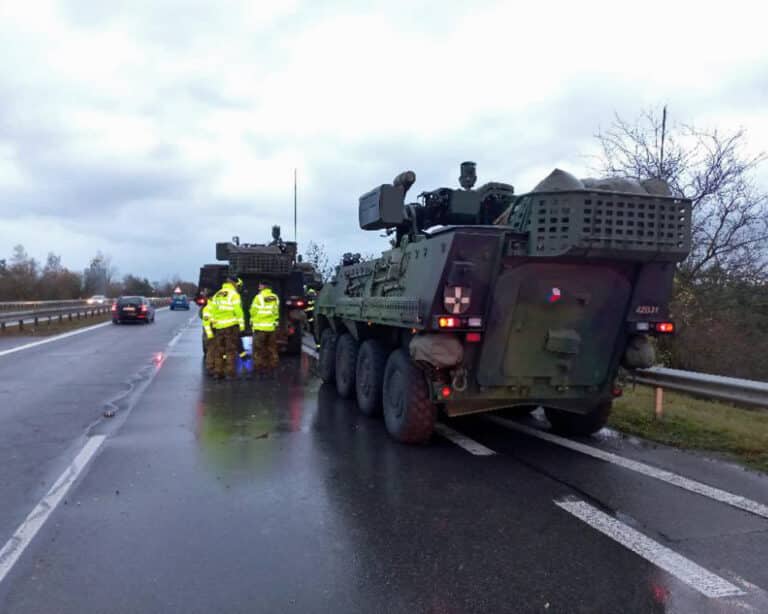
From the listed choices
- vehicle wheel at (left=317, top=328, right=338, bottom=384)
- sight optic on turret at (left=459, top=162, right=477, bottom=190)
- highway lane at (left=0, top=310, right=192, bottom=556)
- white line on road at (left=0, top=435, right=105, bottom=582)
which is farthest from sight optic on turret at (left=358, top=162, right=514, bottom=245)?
highway lane at (left=0, top=310, right=192, bottom=556)

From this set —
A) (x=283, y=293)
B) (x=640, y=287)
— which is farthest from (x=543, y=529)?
(x=283, y=293)

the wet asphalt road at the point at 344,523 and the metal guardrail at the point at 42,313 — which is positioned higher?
the metal guardrail at the point at 42,313

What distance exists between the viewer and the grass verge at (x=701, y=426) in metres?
6.22

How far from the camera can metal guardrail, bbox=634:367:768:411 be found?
6301 millimetres

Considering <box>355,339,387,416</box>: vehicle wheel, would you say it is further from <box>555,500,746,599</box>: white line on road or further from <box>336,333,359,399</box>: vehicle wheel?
<box>555,500,746,599</box>: white line on road

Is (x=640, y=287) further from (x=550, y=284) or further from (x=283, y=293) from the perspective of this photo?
(x=283, y=293)

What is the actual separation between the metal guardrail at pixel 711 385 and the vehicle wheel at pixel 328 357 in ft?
15.4

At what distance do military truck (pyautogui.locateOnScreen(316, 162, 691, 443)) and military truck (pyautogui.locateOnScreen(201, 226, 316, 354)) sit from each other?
820 centimetres

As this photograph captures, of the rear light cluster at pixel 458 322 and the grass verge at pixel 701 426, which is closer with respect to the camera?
the rear light cluster at pixel 458 322

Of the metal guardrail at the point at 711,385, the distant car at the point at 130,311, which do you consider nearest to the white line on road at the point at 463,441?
the metal guardrail at the point at 711,385

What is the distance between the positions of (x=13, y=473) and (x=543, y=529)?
4462 mm

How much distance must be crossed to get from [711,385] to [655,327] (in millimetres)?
1466

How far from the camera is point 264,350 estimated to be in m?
12.7

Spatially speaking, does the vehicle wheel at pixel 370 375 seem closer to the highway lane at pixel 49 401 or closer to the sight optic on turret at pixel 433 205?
the sight optic on turret at pixel 433 205
